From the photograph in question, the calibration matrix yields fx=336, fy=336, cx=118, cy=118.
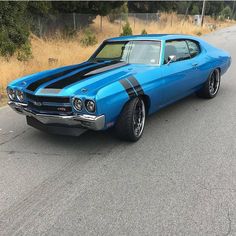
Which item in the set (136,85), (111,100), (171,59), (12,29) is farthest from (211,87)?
(12,29)

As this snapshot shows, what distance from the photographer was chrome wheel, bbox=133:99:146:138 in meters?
4.79

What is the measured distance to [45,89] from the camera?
4.39 meters

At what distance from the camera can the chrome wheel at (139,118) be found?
189 inches

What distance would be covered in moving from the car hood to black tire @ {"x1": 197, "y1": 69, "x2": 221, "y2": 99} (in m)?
2.24

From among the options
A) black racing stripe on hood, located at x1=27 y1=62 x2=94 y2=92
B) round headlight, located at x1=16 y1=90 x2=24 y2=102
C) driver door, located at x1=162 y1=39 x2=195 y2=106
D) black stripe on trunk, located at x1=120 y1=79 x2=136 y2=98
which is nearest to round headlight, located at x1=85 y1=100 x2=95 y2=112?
black stripe on trunk, located at x1=120 y1=79 x2=136 y2=98

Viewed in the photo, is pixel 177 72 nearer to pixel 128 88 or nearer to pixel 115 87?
Result: pixel 128 88

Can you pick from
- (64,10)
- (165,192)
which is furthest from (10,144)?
(64,10)

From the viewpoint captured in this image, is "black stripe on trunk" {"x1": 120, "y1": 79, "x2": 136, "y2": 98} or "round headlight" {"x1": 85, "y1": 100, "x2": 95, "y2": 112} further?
"black stripe on trunk" {"x1": 120, "y1": 79, "x2": 136, "y2": 98}

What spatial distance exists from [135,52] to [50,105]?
1919 millimetres

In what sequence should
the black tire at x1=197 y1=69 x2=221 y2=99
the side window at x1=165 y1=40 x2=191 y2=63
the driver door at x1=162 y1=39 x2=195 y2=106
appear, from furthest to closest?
1. the black tire at x1=197 y1=69 x2=221 y2=99
2. the side window at x1=165 y1=40 x2=191 y2=63
3. the driver door at x1=162 y1=39 x2=195 y2=106

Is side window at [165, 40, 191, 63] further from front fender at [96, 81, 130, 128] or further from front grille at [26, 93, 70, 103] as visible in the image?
front grille at [26, 93, 70, 103]

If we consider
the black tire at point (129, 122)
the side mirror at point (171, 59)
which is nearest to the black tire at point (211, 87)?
the side mirror at point (171, 59)

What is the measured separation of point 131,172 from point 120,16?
1029 inches

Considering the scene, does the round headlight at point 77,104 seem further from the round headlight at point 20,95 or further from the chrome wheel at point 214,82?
the chrome wheel at point 214,82
